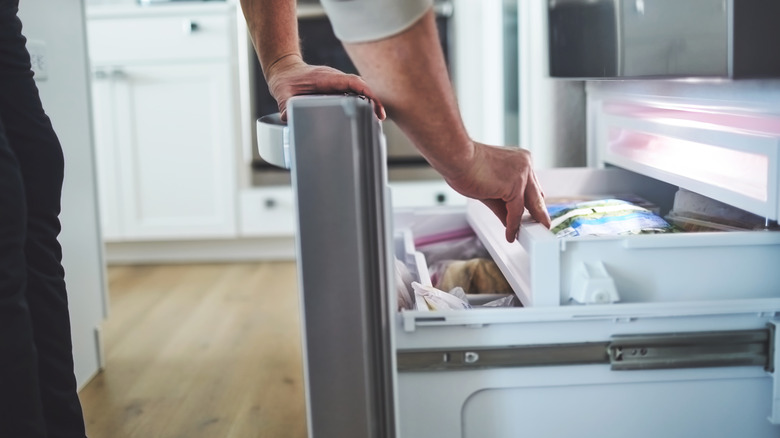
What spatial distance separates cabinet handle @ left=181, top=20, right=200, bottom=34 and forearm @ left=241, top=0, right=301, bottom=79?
175cm

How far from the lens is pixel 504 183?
906 millimetres

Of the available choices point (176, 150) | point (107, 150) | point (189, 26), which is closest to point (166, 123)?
point (176, 150)

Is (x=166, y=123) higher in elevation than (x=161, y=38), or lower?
lower

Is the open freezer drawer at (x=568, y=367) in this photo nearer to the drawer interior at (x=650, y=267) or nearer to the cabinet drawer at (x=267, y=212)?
the drawer interior at (x=650, y=267)

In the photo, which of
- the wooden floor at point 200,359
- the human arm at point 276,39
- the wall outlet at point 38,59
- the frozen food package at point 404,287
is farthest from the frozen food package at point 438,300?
the wall outlet at point 38,59

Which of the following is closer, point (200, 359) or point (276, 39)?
point (276, 39)

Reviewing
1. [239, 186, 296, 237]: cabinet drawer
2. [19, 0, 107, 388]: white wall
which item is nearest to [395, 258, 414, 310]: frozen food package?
[19, 0, 107, 388]: white wall

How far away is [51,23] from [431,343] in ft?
3.60

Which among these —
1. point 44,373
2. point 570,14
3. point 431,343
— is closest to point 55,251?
point 44,373

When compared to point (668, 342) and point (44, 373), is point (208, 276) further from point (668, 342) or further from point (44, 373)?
point (668, 342)

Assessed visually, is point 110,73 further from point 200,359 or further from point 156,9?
point 200,359

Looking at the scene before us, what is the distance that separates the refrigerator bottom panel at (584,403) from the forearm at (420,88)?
21 cm

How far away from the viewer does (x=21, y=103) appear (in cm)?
106

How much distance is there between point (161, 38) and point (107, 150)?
40 centimetres
